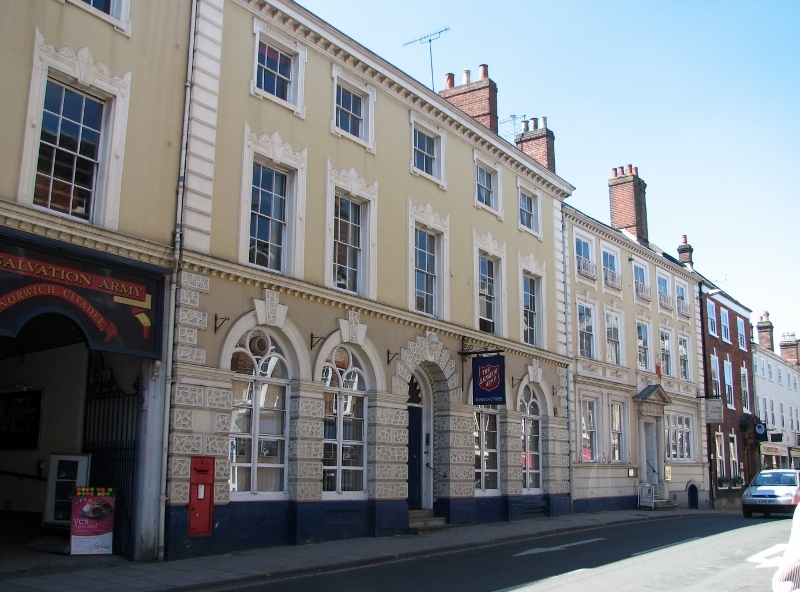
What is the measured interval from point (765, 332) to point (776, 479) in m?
32.0

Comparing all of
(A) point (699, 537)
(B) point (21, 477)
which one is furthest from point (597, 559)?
(B) point (21, 477)

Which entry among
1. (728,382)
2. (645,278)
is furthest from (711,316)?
(645,278)

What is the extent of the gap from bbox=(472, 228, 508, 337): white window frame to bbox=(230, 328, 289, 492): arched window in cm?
759

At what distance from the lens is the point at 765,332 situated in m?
55.4

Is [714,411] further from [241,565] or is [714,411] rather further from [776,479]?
[241,565]

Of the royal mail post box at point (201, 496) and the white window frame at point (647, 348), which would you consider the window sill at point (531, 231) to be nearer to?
the white window frame at point (647, 348)

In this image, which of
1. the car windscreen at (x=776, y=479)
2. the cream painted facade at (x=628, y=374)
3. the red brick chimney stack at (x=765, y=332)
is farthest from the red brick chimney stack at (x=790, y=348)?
the car windscreen at (x=776, y=479)

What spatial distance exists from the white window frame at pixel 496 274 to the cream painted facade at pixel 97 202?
998 cm

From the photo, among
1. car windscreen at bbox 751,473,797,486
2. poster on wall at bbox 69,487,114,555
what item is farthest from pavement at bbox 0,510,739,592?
car windscreen at bbox 751,473,797,486

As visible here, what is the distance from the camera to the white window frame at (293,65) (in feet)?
53.0

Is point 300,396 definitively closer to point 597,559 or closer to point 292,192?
point 292,192

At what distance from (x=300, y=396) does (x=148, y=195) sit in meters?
4.88

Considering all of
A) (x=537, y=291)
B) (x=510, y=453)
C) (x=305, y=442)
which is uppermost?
(x=537, y=291)

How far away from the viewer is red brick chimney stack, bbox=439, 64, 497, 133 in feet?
81.5
